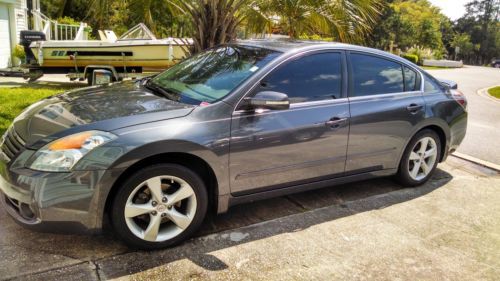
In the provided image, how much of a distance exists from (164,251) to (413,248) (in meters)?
1.99

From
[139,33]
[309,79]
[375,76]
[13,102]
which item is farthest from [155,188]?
[139,33]

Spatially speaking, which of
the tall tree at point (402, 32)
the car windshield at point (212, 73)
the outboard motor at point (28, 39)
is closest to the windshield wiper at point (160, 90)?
the car windshield at point (212, 73)

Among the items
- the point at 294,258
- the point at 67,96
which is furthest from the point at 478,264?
Answer: the point at 67,96

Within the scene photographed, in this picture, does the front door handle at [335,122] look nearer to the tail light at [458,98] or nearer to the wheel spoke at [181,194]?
the wheel spoke at [181,194]

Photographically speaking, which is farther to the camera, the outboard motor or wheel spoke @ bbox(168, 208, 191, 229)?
the outboard motor

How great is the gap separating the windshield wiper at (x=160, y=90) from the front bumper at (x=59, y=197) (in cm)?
97

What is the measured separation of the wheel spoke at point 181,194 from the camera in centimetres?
312

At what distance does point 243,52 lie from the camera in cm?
403

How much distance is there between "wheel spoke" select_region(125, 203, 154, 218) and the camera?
2980 mm

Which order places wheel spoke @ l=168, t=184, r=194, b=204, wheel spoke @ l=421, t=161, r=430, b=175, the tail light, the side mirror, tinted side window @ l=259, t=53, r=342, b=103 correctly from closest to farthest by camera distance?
1. wheel spoke @ l=168, t=184, r=194, b=204
2. the side mirror
3. tinted side window @ l=259, t=53, r=342, b=103
4. wheel spoke @ l=421, t=161, r=430, b=175
5. the tail light

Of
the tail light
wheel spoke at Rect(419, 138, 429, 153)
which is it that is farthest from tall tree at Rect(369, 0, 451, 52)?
wheel spoke at Rect(419, 138, 429, 153)

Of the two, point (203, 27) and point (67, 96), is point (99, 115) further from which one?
point (203, 27)

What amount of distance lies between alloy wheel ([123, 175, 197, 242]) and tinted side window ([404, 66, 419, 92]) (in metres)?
2.69

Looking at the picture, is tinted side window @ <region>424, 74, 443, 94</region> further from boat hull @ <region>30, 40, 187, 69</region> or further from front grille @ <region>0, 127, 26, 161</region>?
boat hull @ <region>30, 40, 187, 69</region>
